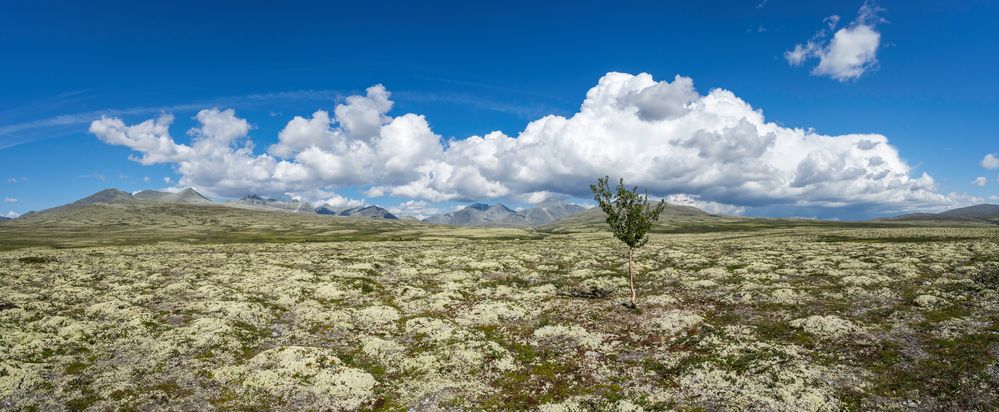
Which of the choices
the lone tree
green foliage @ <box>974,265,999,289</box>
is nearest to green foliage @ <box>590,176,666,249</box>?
the lone tree

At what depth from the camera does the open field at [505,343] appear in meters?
19.9

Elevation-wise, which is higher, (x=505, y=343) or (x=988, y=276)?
(x=988, y=276)

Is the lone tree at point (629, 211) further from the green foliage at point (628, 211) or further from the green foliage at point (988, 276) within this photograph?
the green foliage at point (988, 276)

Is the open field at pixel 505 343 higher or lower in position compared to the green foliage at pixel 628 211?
lower

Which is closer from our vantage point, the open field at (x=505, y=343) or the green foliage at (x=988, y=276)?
the open field at (x=505, y=343)

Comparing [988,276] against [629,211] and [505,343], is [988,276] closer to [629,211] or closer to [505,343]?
[629,211]

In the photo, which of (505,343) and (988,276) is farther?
(988,276)

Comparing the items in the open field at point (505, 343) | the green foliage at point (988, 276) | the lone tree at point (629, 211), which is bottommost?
the open field at point (505, 343)

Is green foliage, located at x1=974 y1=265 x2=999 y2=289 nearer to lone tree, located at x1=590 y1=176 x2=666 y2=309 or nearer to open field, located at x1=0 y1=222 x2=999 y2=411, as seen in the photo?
open field, located at x1=0 y1=222 x2=999 y2=411

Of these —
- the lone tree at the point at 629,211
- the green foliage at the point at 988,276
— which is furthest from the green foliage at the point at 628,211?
the green foliage at the point at 988,276

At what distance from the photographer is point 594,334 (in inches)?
1129

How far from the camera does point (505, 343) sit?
27797mm

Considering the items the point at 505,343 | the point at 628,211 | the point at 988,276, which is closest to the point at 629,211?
the point at 628,211

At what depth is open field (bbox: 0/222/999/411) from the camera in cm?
1994
